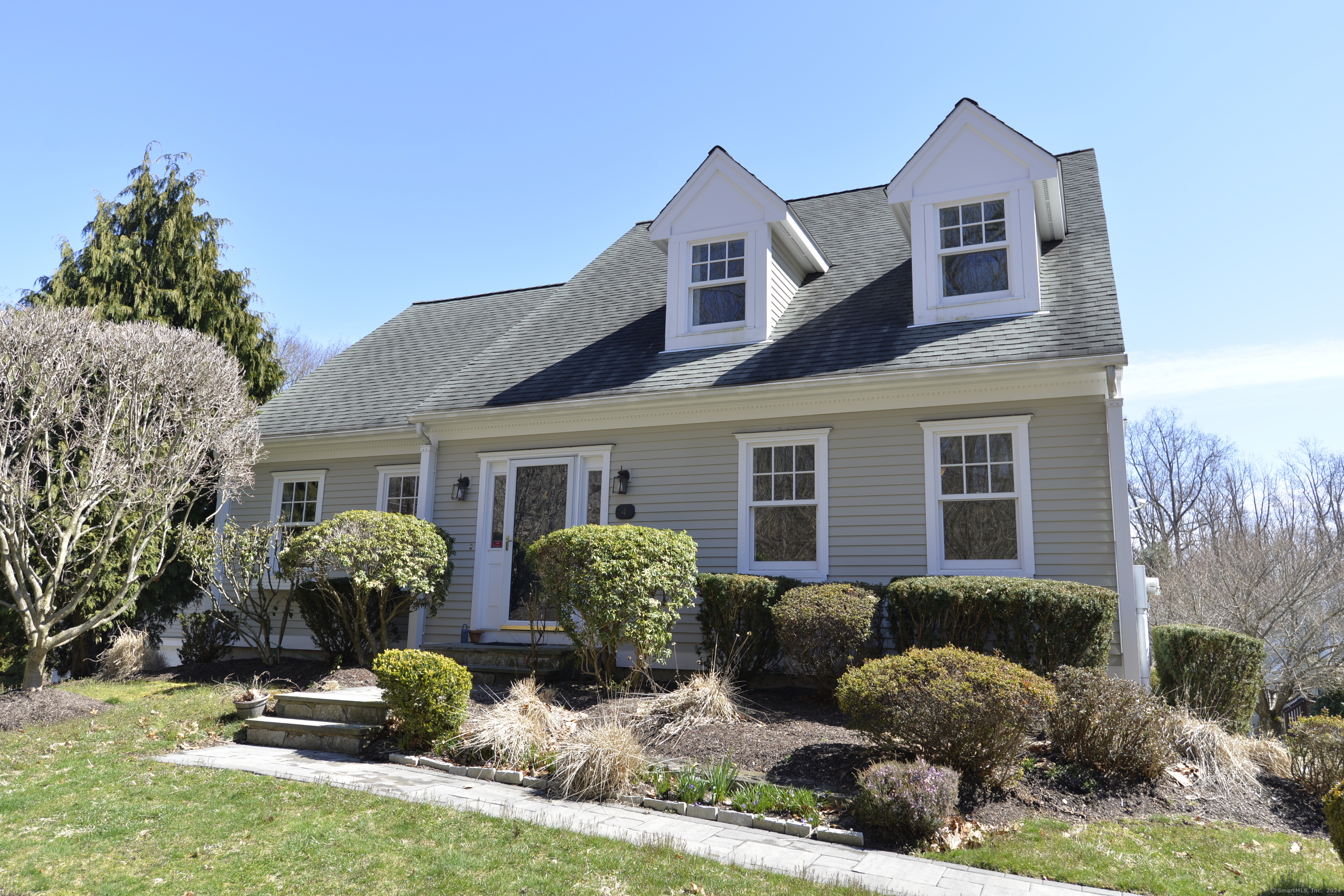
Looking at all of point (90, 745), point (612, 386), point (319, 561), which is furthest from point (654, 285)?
point (90, 745)

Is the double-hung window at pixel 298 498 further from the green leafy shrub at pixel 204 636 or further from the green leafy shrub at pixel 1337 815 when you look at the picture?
the green leafy shrub at pixel 1337 815

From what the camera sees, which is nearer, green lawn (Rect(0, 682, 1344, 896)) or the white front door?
green lawn (Rect(0, 682, 1344, 896))

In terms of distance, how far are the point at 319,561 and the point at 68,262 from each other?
9155 millimetres

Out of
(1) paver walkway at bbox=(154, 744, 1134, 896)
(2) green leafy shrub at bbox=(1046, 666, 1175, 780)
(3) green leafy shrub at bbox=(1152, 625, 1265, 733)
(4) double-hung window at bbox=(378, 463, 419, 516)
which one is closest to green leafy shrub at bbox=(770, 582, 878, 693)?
(2) green leafy shrub at bbox=(1046, 666, 1175, 780)

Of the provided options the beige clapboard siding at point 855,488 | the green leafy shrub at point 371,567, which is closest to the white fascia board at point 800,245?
the beige clapboard siding at point 855,488

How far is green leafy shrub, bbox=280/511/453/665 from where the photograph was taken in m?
9.57

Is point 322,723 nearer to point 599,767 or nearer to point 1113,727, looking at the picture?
point 599,767

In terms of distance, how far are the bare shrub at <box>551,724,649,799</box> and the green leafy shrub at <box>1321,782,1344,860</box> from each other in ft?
12.9

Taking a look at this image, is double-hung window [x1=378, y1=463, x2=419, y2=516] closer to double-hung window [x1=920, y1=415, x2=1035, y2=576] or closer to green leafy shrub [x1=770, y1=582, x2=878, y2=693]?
green leafy shrub [x1=770, y1=582, x2=878, y2=693]

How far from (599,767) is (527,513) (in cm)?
591

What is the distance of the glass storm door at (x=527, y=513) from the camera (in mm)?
Result: 11070

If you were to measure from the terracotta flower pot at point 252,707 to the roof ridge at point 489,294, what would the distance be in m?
9.67

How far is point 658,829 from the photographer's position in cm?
505

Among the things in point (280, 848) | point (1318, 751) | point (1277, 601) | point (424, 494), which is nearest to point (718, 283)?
point (424, 494)
